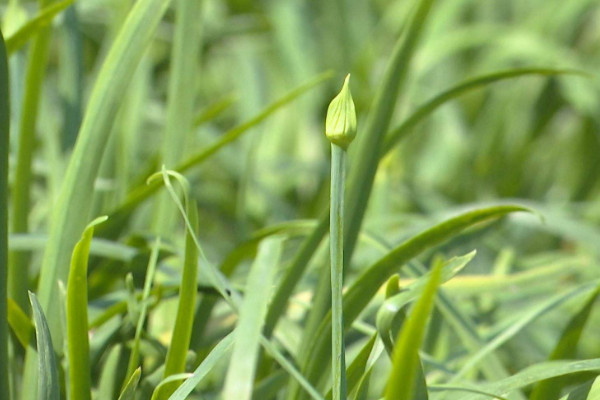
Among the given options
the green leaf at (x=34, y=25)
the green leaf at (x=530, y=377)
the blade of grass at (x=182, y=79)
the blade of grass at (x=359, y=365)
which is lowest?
the green leaf at (x=530, y=377)

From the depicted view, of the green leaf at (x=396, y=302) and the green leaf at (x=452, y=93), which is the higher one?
the green leaf at (x=452, y=93)

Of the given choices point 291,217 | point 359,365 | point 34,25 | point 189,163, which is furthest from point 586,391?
point 291,217

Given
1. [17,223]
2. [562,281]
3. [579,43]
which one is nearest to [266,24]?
[579,43]

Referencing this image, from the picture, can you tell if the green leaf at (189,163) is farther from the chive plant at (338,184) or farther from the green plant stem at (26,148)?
the chive plant at (338,184)

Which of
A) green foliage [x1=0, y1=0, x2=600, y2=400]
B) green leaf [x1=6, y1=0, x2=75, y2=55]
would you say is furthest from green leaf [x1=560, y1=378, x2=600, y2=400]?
green leaf [x1=6, y1=0, x2=75, y2=55]

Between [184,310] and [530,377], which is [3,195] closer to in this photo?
[184,310]

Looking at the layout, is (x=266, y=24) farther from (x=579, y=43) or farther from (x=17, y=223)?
(x=17, y=223)

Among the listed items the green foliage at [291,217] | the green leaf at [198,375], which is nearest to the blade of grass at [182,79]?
the green foliage at [291,217]
